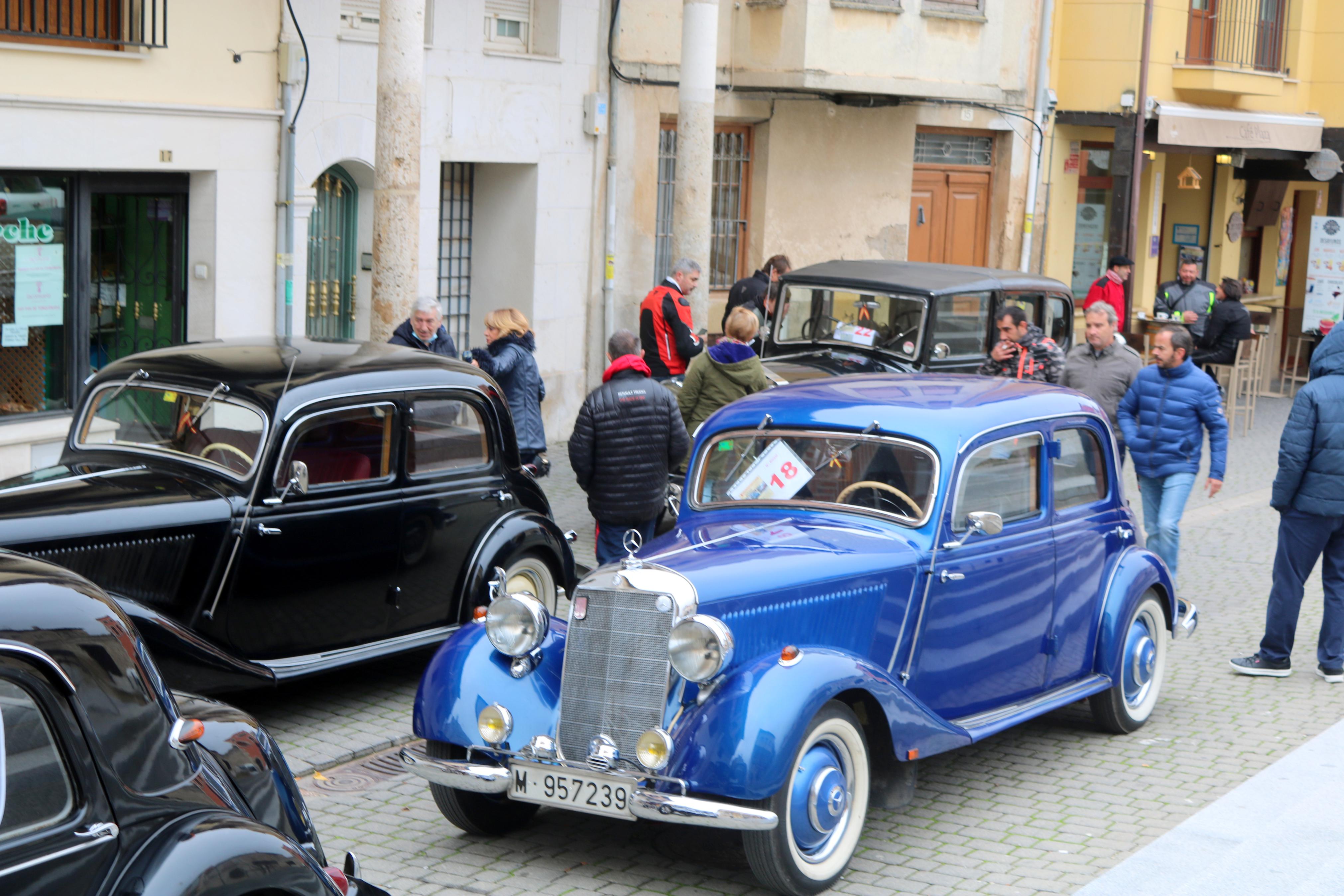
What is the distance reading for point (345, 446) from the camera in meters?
7.44

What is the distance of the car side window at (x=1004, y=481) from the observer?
6.60 meters

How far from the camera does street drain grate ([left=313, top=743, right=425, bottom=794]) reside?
6.70m

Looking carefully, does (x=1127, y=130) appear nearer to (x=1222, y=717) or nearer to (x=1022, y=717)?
(x=1222, y=717)

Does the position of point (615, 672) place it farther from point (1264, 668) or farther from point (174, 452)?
point (1264, 668)

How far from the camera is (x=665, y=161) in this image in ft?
56.4

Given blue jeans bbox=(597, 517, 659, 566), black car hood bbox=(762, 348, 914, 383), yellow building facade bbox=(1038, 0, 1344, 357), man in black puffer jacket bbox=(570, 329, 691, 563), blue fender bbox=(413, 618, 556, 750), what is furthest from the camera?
yellow building facade bbox=(1038, 0, 1344, 357)

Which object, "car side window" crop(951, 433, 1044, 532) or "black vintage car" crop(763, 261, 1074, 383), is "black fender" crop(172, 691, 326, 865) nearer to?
"car side window" crop(951, 433, 1044, 532)

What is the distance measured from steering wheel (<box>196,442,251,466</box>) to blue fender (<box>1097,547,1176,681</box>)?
4130 millimetres

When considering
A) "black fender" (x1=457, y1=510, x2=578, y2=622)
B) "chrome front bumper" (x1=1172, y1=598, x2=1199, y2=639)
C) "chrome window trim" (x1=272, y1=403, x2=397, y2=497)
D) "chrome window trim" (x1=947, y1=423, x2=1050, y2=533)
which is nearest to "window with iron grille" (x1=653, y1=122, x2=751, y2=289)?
"black fender" (x1=457, y1=510, x2=578, y2=622)

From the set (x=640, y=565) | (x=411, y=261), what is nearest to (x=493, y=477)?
(x=640, y=565)

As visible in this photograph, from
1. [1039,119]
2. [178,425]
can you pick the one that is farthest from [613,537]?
[1039,119]

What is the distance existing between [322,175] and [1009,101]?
1063cm

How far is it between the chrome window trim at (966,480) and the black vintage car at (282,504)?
2.65 metres

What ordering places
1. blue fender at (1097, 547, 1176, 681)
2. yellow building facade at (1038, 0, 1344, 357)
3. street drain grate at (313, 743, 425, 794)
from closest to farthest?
street drain grate at (313, 743, 425, 794), blue fender at (1097, 547, 1176, 681), yellow building facade at (1038, 0, 1344, 357)
